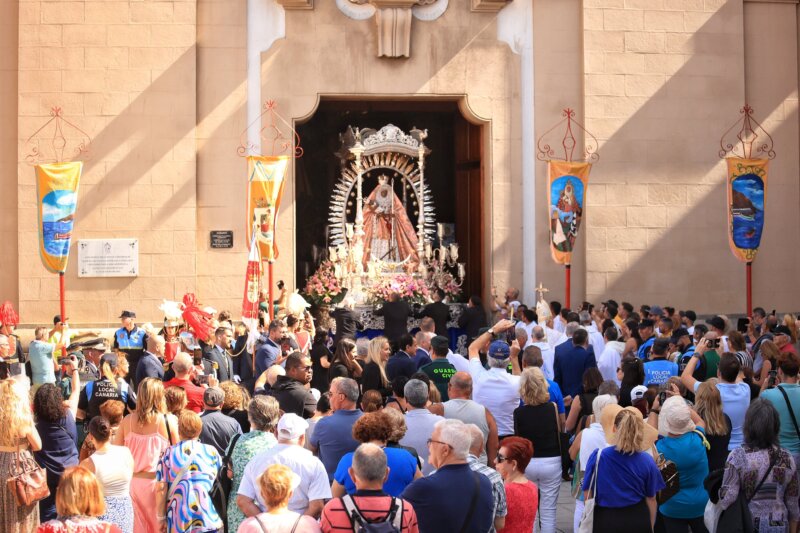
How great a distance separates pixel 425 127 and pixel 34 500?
1593cm

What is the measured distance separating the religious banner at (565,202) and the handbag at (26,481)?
438 inches

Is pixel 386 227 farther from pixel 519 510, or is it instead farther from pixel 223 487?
pixel 519 510

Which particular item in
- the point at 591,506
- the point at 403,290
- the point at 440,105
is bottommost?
the point at 591,506

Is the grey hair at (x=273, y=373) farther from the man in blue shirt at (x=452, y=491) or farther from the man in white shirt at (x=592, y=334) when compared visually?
the man in white shirt at (x=592, y=334)

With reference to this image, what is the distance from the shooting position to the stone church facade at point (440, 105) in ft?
58.5

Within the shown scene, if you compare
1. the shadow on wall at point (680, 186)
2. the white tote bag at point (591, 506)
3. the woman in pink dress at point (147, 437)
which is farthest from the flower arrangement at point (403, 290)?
the white tote bag at point (591, 506)

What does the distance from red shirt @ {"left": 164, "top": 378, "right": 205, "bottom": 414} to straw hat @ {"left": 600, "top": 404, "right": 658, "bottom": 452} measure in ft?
10.4

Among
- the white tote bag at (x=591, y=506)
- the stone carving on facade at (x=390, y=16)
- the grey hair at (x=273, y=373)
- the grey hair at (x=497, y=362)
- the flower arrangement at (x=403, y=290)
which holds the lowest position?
the white tote bag at (x=591, y=506)

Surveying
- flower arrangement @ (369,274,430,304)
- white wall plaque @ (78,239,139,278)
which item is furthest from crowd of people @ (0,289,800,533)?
flower arrangement @ (369,274,430,304)

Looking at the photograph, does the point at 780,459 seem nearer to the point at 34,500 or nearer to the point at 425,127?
the point at 34,500

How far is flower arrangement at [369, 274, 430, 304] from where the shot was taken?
59.5ft

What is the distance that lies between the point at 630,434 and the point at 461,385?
1.57m

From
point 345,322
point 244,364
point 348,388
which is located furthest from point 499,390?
point 345,322

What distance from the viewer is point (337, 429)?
7.31 metres
